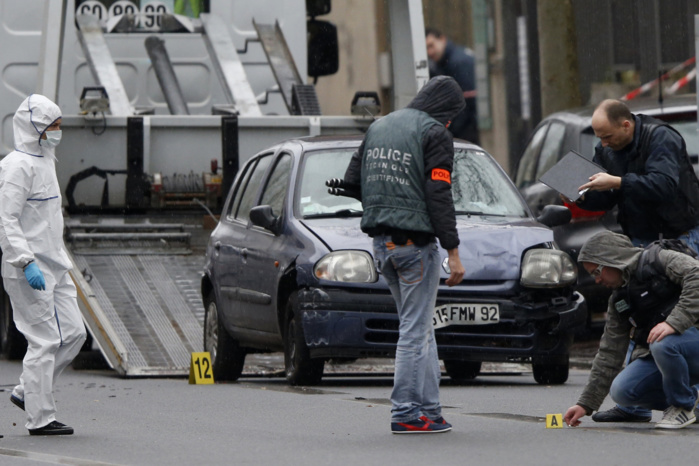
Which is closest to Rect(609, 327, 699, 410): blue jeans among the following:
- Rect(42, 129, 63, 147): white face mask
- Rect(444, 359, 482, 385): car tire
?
Rect(42, 129, 63, 147): white face mask

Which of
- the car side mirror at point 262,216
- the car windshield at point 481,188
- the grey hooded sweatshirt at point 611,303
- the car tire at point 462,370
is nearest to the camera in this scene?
the grey hooded sweatshirt at point 611,303

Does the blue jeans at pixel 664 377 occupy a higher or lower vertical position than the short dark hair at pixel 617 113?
lower

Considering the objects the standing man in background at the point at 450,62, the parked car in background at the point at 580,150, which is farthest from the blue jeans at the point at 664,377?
the standing man in background at the point at 450,62

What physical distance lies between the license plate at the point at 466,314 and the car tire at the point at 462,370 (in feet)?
Result: 4.32

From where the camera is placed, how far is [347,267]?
1018cm

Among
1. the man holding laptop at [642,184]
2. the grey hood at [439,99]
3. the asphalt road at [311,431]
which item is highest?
the grey hood at [439,99]

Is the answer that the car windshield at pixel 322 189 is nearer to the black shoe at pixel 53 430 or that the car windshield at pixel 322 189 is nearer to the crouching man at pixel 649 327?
the black shoe at pixel 53 430

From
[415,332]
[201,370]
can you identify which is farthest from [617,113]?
[201,370]

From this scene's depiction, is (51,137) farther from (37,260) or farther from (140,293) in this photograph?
(140,293)

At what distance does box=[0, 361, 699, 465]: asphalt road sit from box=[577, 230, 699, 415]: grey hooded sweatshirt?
0.23 meters

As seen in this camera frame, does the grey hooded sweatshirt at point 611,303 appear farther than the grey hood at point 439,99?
No

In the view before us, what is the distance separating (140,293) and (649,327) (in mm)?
5384

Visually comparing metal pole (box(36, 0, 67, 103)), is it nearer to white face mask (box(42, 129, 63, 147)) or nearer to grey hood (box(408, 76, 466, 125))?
white face mask (box(42, 129, 63, 147))

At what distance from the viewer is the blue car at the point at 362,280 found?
10.2 m
